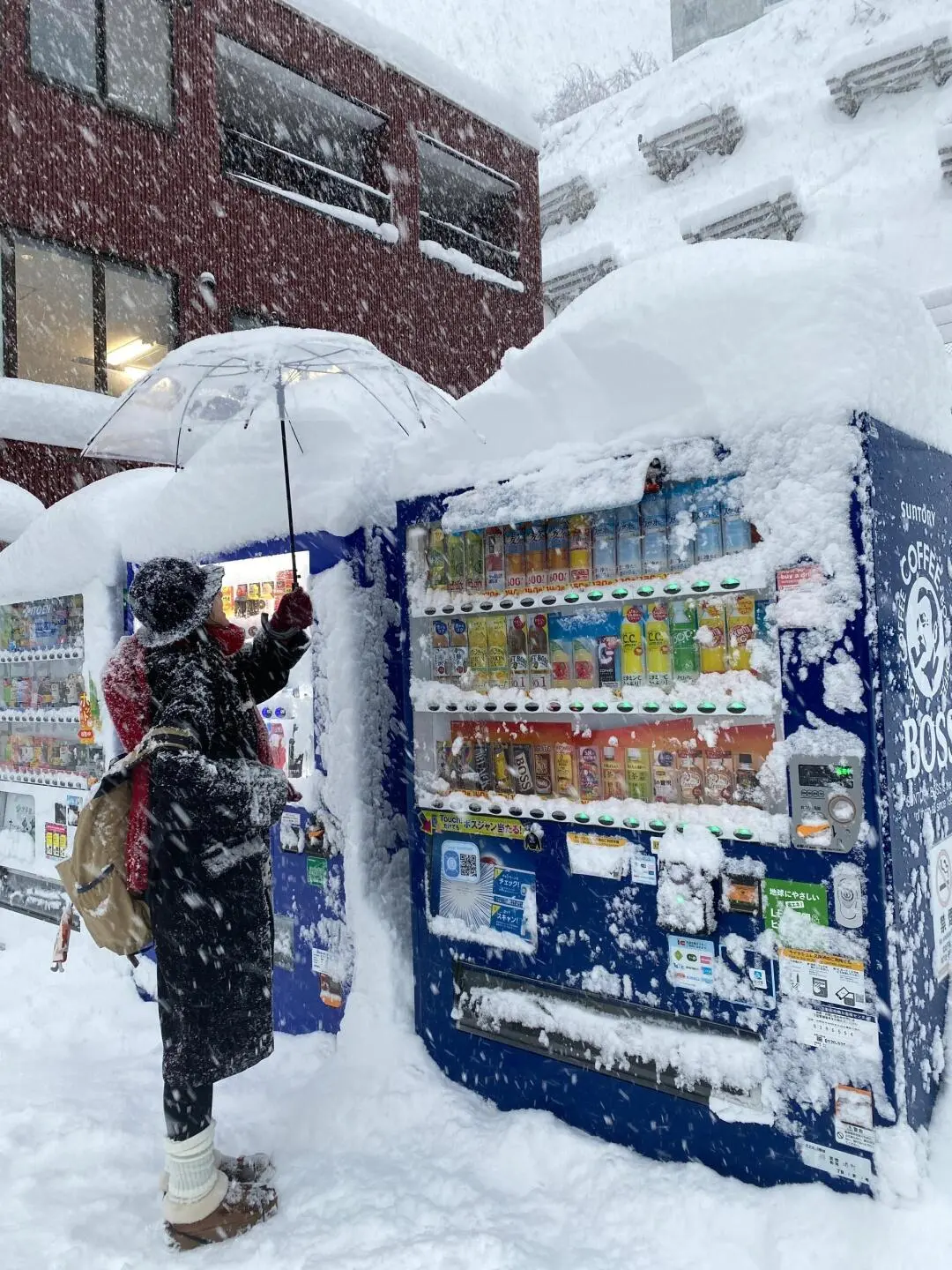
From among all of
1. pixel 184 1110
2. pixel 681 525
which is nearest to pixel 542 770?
pixel 681 525

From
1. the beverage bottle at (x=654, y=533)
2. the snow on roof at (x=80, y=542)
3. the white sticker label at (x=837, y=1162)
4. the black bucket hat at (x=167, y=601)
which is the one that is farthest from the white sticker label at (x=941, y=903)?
the snow on roof at (x=80, y=542)

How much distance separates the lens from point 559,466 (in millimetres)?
3092

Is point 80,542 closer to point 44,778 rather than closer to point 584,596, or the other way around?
point 44,778

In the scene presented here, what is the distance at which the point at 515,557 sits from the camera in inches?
134

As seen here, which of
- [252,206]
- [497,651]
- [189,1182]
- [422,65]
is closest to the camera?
[189,1182]

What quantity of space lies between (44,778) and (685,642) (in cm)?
432

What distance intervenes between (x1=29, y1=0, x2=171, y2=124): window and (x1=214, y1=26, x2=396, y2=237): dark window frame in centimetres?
73

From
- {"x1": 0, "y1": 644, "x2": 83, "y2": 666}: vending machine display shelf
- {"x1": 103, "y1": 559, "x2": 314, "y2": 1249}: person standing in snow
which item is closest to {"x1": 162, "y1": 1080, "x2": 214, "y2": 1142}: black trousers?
{"x1": 103, "y1": 559, "x2": 314, "y2": 1249}: person standing in snow

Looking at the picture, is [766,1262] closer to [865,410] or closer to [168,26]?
[865,410]

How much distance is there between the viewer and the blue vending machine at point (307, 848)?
150 inches

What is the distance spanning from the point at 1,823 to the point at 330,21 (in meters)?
11.3

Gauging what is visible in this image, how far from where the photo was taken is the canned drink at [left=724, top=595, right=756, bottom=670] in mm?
2758

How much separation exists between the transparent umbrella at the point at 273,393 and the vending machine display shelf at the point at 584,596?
60 cm

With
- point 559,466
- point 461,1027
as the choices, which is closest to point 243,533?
point 559,466
